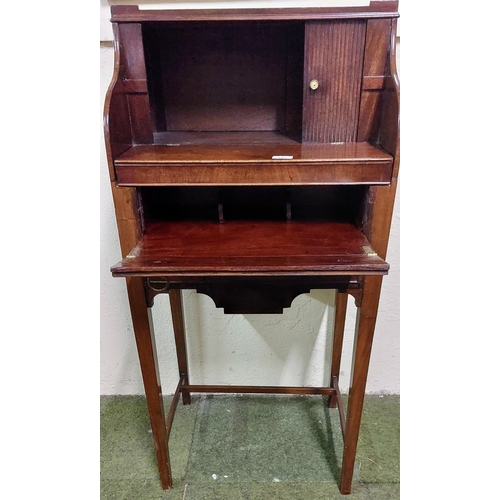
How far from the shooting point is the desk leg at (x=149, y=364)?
1.00 metres

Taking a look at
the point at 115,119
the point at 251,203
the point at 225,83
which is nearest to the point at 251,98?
the point at 225,83

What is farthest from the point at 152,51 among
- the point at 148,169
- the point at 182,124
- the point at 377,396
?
the point at 377,396

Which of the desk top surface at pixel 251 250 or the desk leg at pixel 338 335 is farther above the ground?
the desk top surface at pixel 251 250

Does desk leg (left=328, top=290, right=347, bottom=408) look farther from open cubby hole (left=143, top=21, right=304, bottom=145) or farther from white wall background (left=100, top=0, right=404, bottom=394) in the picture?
open cubby hole (left=143, top=21, right=304, bottom=145)

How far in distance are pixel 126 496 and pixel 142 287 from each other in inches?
28.3

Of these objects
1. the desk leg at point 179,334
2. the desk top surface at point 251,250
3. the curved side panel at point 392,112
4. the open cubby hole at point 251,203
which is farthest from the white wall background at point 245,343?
the curved side panel at point 392,112

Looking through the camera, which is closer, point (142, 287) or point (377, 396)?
point (142, 287)

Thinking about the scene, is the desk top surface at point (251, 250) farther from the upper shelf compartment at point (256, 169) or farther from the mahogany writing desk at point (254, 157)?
the upper shelf compartment at point (256, 169)

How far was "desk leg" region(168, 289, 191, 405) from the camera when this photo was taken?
1.43 meters

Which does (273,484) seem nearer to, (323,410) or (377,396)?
(323,410)

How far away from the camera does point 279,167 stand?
87 centimetres

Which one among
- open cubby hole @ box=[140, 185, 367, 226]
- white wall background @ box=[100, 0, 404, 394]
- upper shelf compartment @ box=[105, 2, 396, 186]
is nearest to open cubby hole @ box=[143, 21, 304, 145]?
upper shelf compartment @ box=[105, 2, 396, 186]

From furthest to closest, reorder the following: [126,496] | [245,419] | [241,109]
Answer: [245,419]
[126,496]
[241,109]

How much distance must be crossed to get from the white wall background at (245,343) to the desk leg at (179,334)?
43mm
